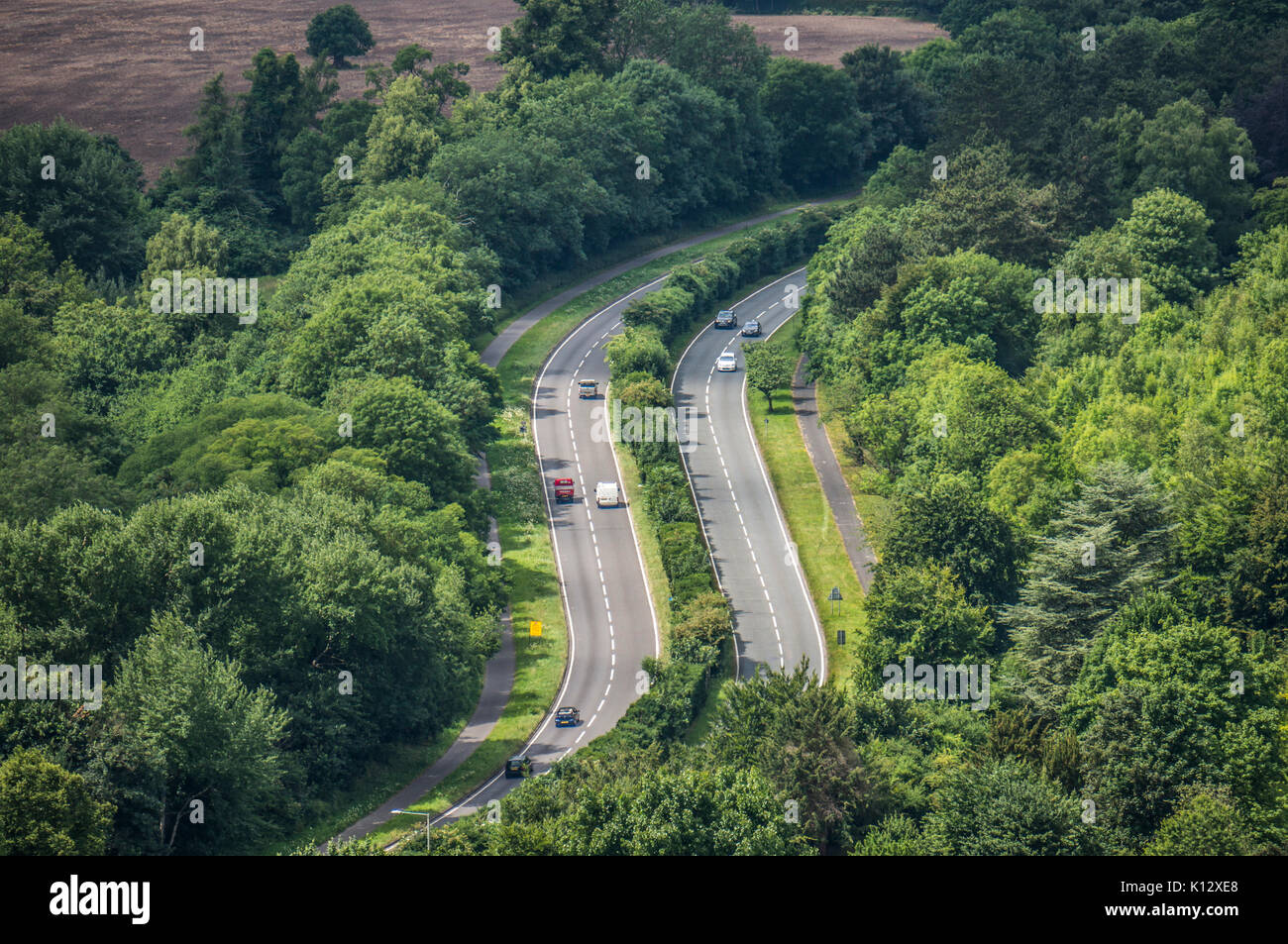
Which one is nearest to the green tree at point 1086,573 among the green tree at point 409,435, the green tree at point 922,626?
the green tree at point 922,626

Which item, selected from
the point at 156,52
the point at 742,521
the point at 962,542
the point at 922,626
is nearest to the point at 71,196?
the point at 156,52

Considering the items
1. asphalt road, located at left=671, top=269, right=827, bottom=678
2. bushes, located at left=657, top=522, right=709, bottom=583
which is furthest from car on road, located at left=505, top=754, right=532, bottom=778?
bushes, located at left=657, top=522, right=709, bottom=583

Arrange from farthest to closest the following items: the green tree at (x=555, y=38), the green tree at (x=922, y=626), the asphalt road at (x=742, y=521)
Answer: the green tree at (x=555, y=38) < the asphalt road at (x=742, y=521) < the green tree at (x=922, y=626)

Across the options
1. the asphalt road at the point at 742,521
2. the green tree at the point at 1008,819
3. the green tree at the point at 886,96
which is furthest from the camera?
the green tree at the point at 886,96

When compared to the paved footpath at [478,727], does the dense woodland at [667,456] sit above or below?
above

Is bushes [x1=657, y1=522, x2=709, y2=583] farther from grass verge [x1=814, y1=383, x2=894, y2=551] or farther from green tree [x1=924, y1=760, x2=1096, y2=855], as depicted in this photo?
green tree [x1=924, y1=760, x2=1096, y2=855]

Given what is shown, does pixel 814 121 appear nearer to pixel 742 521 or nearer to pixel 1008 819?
pixel 742 521

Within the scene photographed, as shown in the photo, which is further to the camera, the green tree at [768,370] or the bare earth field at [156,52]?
the bare earth field at [156,52]

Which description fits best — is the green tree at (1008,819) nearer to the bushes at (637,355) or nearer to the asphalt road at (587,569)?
the asphalt road at (587,569)
